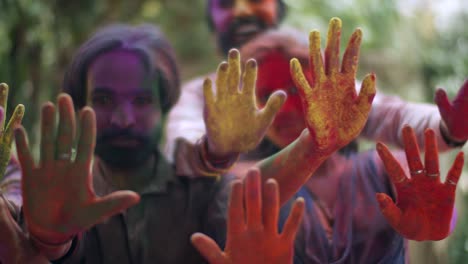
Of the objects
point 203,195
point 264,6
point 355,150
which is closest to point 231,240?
point 203,195

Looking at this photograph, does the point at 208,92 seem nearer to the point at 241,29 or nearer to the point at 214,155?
the point at 214,155

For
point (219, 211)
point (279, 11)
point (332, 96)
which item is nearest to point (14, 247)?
point (219, 211)

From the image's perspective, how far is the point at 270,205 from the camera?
57 centimetres

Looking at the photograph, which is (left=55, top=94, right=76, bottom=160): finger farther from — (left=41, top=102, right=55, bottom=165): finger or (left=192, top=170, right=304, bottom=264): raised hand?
(left=192, top=170, right=304, bottom=264): raised hand

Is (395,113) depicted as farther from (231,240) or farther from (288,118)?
(231,240)

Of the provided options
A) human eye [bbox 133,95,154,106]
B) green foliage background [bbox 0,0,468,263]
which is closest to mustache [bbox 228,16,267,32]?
green foliage background [bbox 0,0,468,263]

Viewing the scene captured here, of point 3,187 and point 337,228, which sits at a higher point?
point 3,187

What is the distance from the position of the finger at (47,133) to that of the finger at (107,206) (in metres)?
0.07

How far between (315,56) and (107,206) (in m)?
0.28

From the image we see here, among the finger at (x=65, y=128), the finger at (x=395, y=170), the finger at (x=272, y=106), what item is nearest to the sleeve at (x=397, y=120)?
the finger at (x=395, y=170)

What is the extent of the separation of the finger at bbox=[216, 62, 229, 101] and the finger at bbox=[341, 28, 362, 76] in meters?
0.13

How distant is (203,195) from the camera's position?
73cm

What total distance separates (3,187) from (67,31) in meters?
1.04

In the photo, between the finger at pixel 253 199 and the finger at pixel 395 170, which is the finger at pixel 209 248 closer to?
the finger at pixel 253 199
